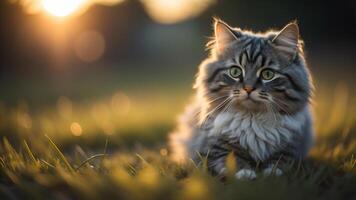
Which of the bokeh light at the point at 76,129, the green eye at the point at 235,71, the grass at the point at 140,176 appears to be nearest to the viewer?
the grass at the point at 140,176

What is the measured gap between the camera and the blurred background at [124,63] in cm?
560

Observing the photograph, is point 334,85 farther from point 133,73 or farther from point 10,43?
point 133,73

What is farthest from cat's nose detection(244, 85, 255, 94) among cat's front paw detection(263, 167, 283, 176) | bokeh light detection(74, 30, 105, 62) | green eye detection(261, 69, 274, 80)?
bokeh light detection(74, 30, 105, 62)

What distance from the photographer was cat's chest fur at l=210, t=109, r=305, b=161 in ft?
10.9

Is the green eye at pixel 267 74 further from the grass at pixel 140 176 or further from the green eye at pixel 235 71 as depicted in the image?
the grass at pixel 140 176

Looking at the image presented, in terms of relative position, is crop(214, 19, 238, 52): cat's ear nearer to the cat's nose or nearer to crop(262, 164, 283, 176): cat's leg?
the cat's nose

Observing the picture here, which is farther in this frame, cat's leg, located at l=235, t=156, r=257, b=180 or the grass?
cat's leg, located at l=235, t=156, r=257, b=180

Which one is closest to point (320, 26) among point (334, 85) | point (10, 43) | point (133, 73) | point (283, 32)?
point (334, 85)

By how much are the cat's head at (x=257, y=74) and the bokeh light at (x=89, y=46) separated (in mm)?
11277

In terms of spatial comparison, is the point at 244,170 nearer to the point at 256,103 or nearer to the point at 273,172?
the point at 273,172

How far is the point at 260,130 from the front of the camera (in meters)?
3.38

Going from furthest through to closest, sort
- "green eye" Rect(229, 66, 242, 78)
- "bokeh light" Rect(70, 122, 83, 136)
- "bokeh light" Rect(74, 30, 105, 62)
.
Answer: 1. "bokeh light" Rect(74, 30, 105, 62)
2. "bokeh light" Rect(70, 122, 83, 136)
3. "green eye" Rect(229, 66, 242, 78)

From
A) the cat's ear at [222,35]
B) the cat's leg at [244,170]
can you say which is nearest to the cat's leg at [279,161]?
the cat's leg at [244,170]

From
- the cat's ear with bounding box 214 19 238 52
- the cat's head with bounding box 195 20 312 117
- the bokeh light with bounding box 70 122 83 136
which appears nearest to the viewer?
the cat's head with bounding box 195 20 312 117
